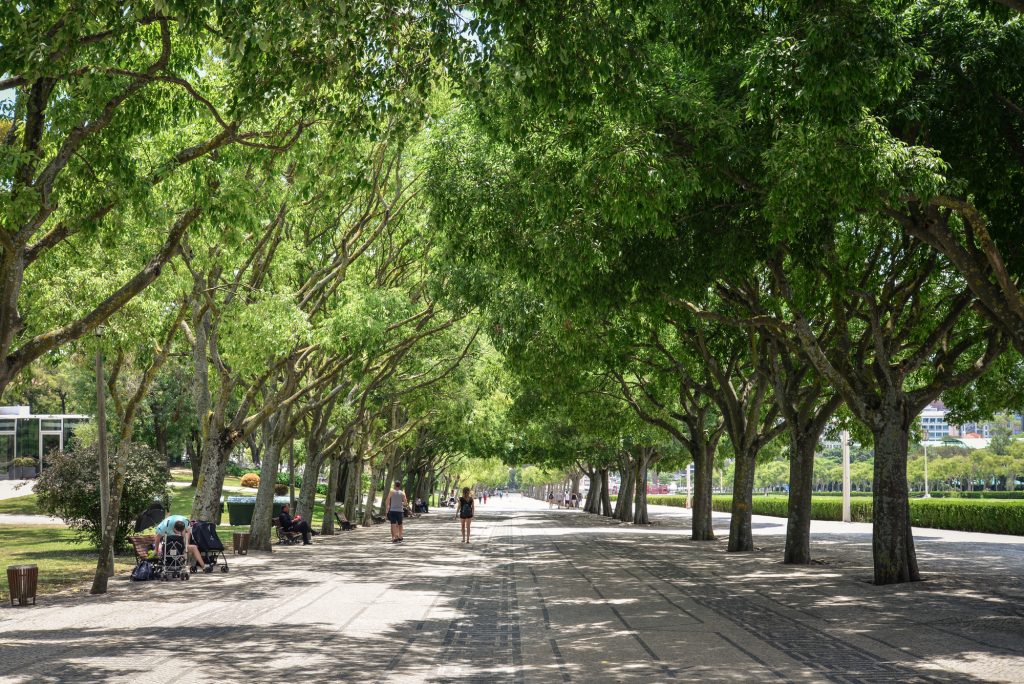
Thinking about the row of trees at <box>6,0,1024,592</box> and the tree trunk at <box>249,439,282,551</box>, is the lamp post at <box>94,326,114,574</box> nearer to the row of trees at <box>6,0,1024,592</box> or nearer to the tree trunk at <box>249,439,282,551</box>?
the row of trees at <box>6,0,1024,592</box>

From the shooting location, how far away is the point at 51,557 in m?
21.9

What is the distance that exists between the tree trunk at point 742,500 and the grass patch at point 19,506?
→ 29.5 meters

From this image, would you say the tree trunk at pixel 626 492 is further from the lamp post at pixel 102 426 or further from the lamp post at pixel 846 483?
the lamp post at pixel 102 426

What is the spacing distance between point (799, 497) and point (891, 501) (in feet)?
13.6

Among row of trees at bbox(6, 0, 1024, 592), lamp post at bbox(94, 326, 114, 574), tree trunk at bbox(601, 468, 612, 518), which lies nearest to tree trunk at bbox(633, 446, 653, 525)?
tree trunk at bbox(601, 468, 612, 518)

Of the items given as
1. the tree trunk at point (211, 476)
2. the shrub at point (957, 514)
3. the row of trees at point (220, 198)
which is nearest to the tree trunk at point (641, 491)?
the shrub at point (957, 514)

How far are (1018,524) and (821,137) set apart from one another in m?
29.8

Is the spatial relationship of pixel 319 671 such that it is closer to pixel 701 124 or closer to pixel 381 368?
pixel 701 124

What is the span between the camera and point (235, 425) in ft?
69.3

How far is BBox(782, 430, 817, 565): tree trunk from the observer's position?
20078 mm

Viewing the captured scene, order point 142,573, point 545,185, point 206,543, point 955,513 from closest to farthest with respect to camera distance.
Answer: point 545,185 → point 142,573 → point 206,543 → point 955,513

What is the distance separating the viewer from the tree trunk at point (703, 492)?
1168 inches

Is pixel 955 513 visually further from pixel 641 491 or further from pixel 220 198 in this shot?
pixel 220 198

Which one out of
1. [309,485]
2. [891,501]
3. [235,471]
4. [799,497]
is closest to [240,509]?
[309,485]
